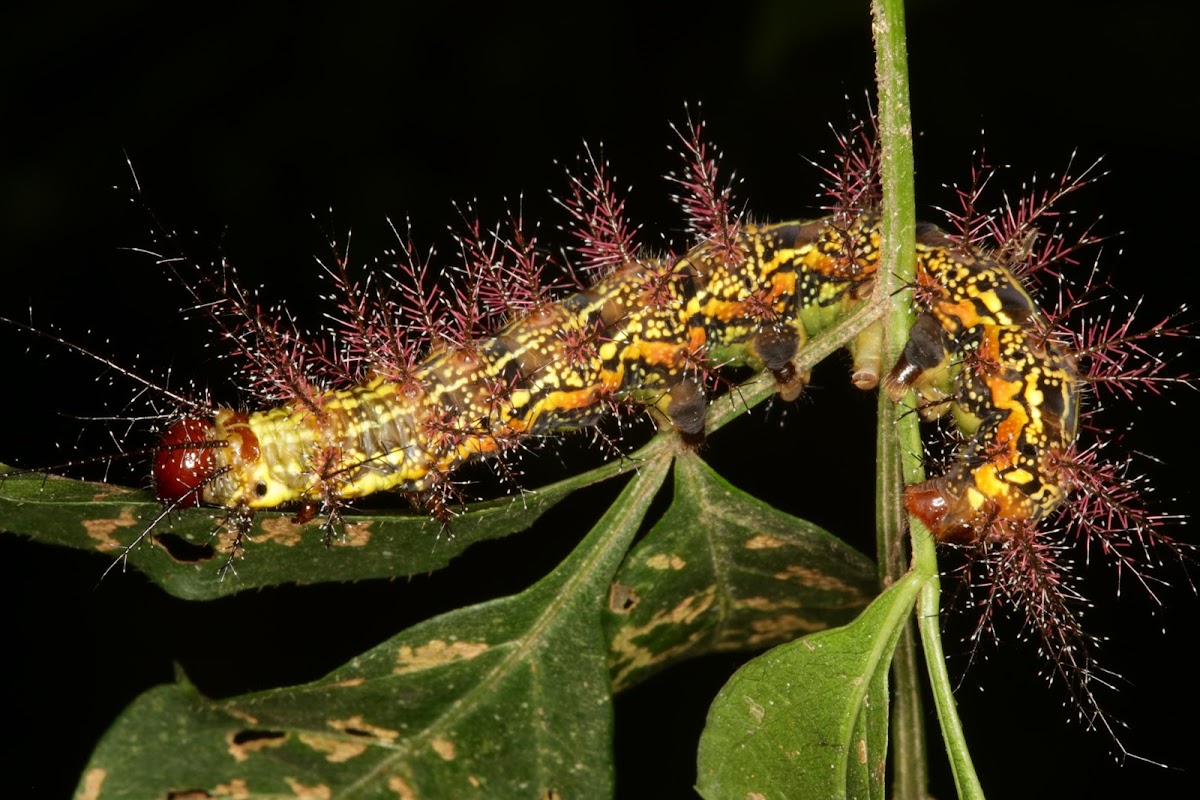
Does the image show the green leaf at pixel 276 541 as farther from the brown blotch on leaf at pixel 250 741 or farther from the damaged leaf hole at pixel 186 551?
the brown blotch on leaf at pixel 250 741

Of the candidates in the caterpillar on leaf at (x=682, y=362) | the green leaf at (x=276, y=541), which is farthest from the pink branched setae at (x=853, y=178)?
the green leaf at (x=276, y=541)

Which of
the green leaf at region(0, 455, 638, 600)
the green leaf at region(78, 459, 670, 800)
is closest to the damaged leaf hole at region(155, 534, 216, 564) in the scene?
the green leaf at region(0, 455, 638, 600)

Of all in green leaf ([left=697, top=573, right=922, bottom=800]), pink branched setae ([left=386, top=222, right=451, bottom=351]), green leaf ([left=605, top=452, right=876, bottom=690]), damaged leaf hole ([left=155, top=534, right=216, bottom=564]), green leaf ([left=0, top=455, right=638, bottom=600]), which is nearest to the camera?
green leaf ([left=697, top=573, right=922, bottom=800])

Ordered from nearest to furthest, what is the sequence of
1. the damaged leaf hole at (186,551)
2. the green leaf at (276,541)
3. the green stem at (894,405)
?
the green stem at (894,405) → the green leaf at (276,541) → the damaged leaf hole at (186,551)

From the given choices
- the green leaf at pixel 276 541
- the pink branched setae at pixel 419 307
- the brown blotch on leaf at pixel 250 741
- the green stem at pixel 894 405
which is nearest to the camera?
the green stem at pixel 894 405

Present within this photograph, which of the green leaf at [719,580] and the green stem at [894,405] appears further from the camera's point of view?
the green leaf at [719,580]

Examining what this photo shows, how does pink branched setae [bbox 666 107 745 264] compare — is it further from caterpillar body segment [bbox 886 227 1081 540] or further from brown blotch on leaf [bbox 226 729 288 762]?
brown blotch on leaf [bbox 226 729 288 762]

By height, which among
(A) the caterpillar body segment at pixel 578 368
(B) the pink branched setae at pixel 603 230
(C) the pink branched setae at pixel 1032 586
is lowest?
(C) the pink branched setae at pixel 1032 586
